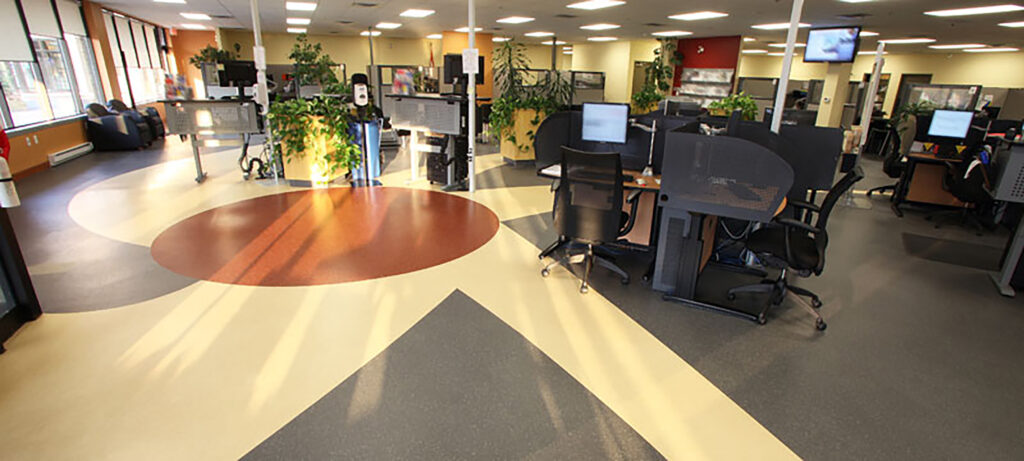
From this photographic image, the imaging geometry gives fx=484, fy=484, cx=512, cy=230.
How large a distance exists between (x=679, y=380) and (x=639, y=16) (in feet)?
28.6

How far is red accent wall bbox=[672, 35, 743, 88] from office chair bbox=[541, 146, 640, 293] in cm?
1147

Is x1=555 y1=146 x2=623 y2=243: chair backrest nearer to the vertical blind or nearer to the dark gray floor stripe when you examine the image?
the dark gray floor stripe

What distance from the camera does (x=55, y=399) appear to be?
7.46 ft

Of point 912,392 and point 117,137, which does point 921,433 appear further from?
point 117,137

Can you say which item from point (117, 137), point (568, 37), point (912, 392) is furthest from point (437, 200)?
point (568, 37)

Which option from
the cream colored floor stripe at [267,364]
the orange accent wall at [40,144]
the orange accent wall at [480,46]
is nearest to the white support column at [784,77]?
the cream colored floor stripe at [267,364]

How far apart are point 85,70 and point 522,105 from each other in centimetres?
865

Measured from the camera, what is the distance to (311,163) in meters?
6.23

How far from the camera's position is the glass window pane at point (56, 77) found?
770 cm

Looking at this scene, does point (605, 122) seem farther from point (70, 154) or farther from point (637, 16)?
point (70, 154)

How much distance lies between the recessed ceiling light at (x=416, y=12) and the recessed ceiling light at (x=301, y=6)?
1813 mm

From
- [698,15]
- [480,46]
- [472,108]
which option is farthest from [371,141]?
[480,46]

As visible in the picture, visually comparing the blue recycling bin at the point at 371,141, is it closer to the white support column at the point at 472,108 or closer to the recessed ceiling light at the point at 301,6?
the white support column at the point at 472,108

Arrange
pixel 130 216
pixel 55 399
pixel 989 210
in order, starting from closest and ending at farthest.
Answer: pixel 55 399, pixel 130 216, pixel 989 210
